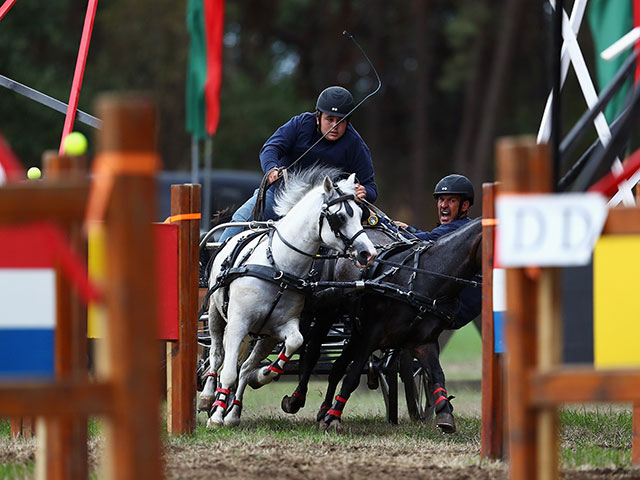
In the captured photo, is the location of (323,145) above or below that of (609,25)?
below

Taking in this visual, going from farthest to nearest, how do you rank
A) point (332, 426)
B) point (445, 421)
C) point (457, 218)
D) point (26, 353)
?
point (457, 218) < point (332, 426) < point (445, 421) < point (26, 353)

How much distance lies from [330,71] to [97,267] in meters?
27.9

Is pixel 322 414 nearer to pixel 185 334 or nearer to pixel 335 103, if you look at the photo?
pixel 185 334

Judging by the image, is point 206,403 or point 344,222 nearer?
point 344,222

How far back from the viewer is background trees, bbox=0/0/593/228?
29000mm

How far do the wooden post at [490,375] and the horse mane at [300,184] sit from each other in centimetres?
249

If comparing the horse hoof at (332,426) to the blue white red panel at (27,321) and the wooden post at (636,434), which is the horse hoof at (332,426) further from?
the blue white red panel at (27,321)

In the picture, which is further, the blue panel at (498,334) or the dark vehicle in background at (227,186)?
the dark vehicle in background at (227,186)

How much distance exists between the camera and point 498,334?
21.7 feet

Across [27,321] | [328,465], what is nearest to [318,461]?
[328,465]

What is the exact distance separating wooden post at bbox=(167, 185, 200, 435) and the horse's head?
1.13 metres

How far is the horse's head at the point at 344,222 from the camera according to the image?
8414mm

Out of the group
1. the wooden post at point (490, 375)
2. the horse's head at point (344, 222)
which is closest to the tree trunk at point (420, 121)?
the horse's head at point (344, 222)

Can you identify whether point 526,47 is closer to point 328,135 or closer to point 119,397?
point 328,135
